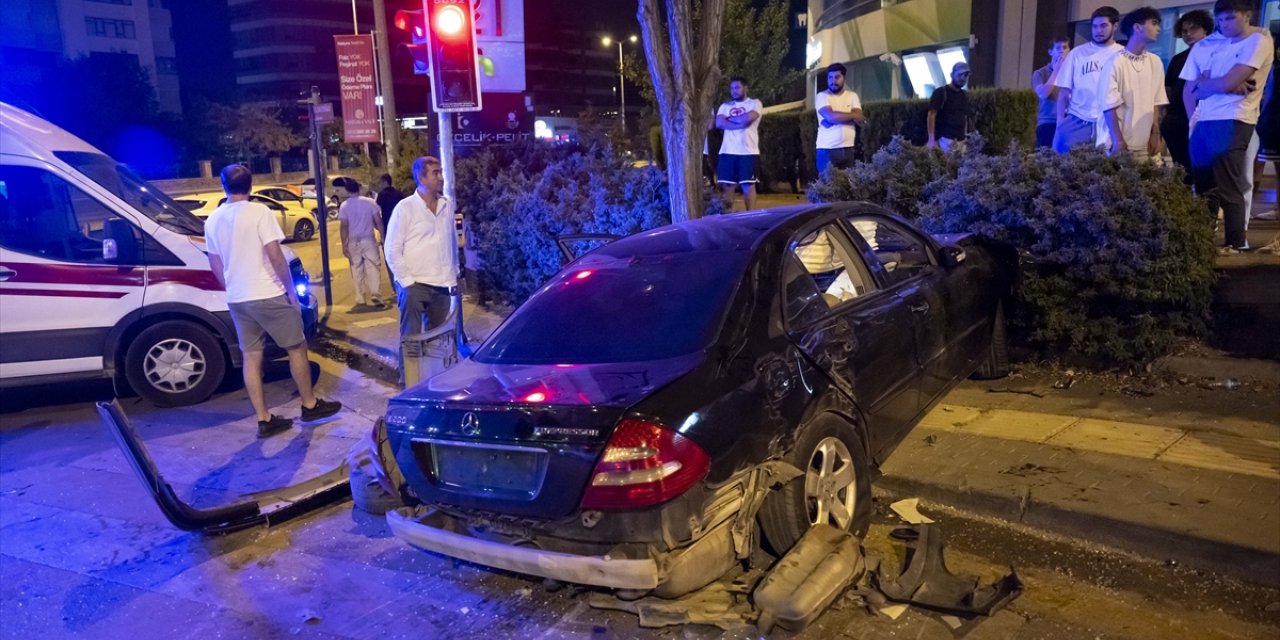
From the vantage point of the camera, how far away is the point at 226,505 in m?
5.33

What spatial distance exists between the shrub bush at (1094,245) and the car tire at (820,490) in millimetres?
2781

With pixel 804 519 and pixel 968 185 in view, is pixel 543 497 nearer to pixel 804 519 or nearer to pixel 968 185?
pixel 804 519

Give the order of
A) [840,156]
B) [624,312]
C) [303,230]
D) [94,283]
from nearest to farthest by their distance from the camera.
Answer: [624,312], [94,283], [840,156], [303,230]

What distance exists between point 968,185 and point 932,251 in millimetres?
1394

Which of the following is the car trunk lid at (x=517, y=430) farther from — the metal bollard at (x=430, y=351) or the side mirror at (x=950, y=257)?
the side mirror at (x=950, y=257)

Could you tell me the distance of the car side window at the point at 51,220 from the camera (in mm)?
7547

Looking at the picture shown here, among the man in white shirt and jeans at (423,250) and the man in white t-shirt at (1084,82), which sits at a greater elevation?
the man in white t-shirt at (1084,82)

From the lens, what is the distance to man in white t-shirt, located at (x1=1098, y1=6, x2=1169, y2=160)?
7.13m

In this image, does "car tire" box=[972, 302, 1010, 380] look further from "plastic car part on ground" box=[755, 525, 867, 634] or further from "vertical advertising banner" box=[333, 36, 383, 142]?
"vertical advertising banner" box=[333, 36, 383, 142]

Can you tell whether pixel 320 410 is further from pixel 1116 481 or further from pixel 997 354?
pixel 1116 481

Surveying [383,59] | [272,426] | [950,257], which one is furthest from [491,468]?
[383,59]

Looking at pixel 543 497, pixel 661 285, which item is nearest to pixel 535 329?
pixel 661 285

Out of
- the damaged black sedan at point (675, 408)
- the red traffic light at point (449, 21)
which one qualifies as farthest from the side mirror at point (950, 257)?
the red traffic light at point (449, 21)

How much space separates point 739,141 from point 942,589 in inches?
292
